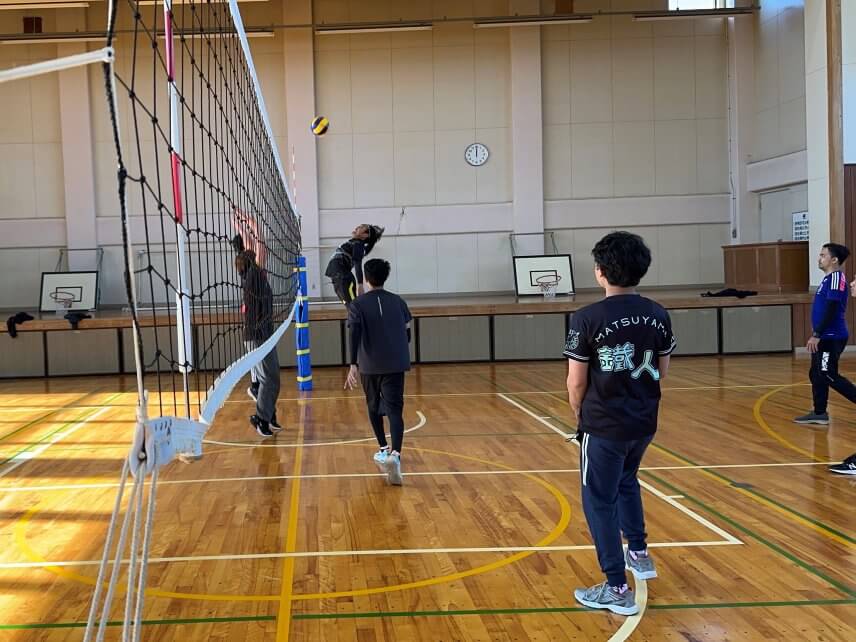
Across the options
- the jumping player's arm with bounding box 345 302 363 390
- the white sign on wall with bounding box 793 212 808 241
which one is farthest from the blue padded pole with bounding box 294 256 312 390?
the white sign on wall with bounding box 793 212 808 241

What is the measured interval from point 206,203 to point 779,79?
9779mm

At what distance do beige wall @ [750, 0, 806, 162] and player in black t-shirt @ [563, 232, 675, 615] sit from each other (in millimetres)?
12770

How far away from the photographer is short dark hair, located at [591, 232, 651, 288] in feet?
11.1

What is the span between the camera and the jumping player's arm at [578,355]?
134 inches

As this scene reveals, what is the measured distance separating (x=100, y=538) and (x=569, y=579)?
2.45 metres

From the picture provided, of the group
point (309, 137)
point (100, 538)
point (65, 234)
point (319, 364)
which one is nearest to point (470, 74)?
point (309, 137)

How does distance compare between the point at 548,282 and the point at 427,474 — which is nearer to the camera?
the point at 427,474

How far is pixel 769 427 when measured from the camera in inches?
304

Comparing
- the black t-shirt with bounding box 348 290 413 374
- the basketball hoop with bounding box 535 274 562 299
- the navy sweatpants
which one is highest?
the basketball hoop with bounding box 535 274 562 299

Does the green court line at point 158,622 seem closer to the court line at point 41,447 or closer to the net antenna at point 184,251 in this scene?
the net antenna at point 184,251

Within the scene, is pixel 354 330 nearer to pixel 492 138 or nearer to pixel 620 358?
pixel 620 358

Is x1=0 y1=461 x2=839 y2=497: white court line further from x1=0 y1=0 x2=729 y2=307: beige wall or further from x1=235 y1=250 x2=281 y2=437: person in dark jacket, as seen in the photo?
x1=0 y1=0 x2=729 y2=307: beige wall

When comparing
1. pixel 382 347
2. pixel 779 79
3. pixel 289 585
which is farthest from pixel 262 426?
pixel 779 79

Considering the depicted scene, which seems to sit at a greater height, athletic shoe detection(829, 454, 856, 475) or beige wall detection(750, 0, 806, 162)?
beige wall detection(750, 0, 806, 162)
